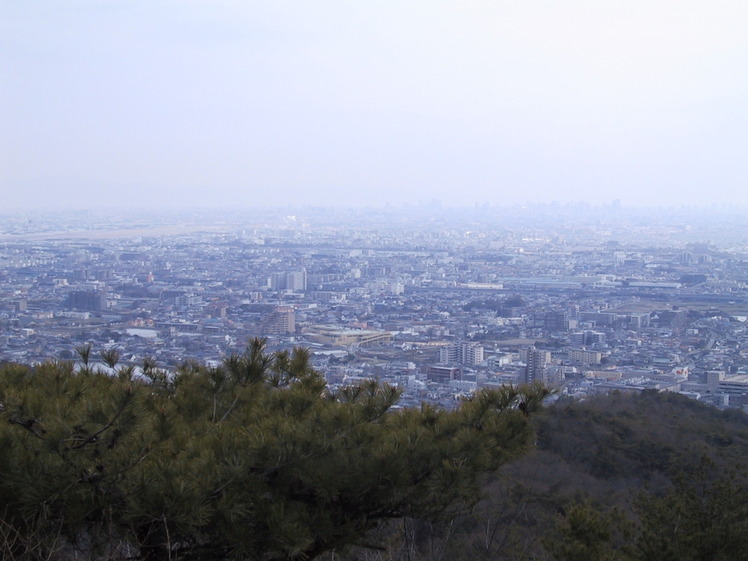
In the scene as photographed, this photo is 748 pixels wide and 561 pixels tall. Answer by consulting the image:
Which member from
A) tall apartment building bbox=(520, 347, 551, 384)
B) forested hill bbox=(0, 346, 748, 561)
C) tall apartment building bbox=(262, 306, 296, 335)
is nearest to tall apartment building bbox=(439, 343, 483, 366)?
tall apartment building bbox=(520, 347, 551, 384)

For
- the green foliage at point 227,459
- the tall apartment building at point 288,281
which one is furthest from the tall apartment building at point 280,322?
the green foliage at point 227,459

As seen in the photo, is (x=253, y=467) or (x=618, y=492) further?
(x=618, y=492)

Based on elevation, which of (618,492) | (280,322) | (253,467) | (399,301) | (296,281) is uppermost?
(253,467)

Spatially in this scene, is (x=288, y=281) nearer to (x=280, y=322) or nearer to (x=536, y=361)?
(x=280, y=322)

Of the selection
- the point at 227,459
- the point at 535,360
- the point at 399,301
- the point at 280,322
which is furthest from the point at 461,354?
the point at 227,459

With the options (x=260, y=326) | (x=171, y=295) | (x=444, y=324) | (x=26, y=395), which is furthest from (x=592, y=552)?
(x=171, y=295)

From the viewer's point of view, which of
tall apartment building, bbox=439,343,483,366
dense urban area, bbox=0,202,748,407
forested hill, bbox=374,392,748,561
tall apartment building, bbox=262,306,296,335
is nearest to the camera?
forested hill, bbox=374,392,748,561

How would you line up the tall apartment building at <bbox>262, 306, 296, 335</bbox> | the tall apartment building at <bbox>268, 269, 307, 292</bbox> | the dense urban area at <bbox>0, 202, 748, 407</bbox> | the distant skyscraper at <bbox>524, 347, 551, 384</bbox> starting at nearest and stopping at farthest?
the distant skyscraper at <bbox>524, 347, 551, 384</bbox> → the dense urban area at <bbox>0, 202, 748, 407</bbox> → the tall apartment building at <bbox>262, 306, 296, 335</bbox> → the tall apartment building at <bbox>268, 269, 307, 292</bbox>

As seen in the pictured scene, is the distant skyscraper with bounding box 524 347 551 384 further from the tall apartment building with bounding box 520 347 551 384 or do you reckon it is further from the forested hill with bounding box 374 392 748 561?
the forested hill with bounding box 374 392 748 561
